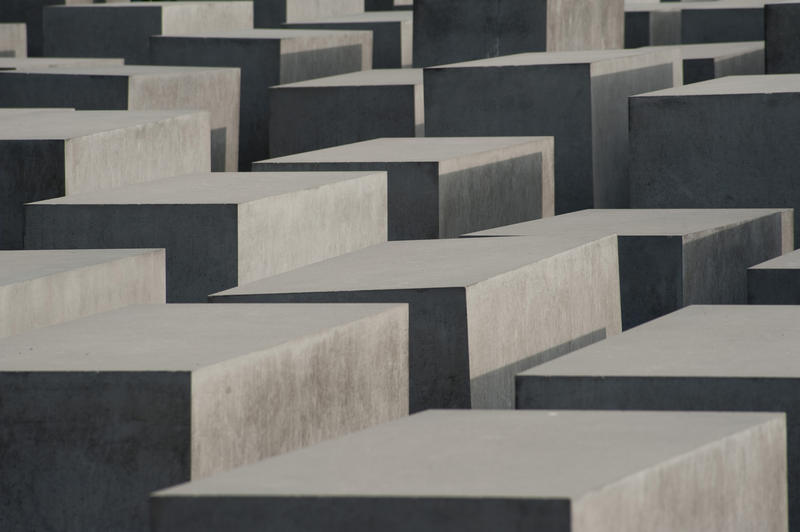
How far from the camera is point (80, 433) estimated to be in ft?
17.9

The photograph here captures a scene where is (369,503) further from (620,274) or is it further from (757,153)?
(757,153)

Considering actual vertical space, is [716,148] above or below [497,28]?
below

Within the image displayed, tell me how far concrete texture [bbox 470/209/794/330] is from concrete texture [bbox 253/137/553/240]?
0.76m

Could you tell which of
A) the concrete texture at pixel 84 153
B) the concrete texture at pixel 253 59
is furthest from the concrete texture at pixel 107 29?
the concrete texture at pixel 84 153

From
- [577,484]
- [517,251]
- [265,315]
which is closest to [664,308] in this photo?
[517,251]

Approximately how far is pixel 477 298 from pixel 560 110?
18.5ft

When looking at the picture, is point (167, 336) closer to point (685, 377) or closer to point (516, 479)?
point (685, 377)

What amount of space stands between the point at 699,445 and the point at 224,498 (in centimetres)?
137

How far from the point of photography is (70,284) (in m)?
7.35

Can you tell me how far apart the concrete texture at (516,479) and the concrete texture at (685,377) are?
50 cm

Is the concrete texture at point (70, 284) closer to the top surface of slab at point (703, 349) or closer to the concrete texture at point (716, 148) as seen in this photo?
the top surface of slab at point (703, 349)

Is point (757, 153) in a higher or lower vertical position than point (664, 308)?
higher

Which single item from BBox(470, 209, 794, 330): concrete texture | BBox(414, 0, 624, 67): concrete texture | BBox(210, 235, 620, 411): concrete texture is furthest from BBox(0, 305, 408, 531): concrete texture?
BBox(414, 0, 624, 67): concrete texture

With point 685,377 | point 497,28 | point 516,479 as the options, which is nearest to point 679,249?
point 685,377
